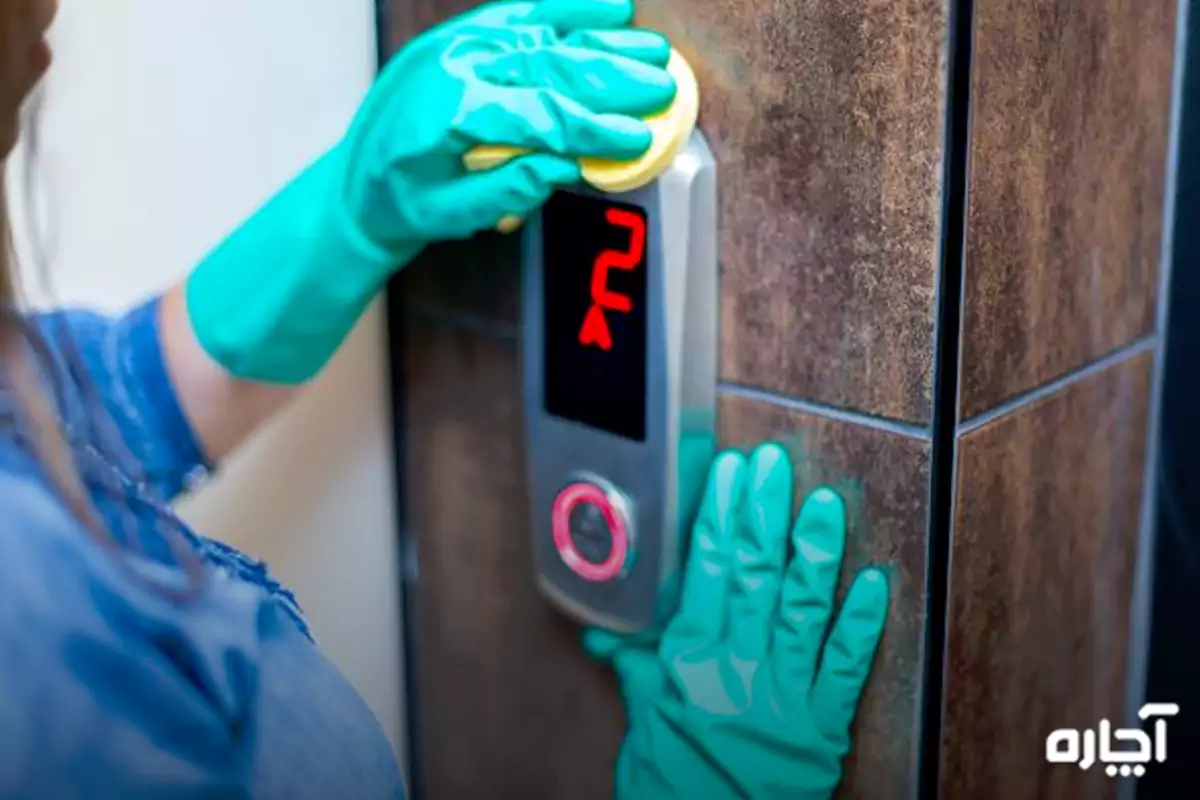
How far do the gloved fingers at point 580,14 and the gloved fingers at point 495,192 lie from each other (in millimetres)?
68

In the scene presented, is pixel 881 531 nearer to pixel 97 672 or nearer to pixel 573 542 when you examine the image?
pixel 573 542

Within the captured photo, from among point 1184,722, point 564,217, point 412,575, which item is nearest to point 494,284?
point 564,217

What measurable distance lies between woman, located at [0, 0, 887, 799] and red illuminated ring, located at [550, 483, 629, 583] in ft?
0.13

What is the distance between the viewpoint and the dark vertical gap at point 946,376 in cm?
62

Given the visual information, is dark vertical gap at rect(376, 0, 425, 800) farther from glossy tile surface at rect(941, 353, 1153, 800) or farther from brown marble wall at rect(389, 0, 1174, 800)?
glossy tile surface at rect(941, 353, 1153, 800)


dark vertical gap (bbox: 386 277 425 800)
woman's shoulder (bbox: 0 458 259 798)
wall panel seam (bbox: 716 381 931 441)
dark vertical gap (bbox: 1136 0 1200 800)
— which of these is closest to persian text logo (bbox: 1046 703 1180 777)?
dark vertical gap (bbox: 1136 0 1200 800)

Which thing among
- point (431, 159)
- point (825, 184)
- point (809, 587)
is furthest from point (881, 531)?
point (431, 159)

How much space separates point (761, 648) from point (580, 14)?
32 cm

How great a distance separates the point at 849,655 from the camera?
693 millimetres

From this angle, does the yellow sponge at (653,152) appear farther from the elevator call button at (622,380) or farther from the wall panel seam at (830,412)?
the wall panel seam at (830,412)

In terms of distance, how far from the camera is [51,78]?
573 mm

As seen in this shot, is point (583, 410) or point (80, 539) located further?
point (583, 410)

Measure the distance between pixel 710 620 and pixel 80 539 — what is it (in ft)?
1.10

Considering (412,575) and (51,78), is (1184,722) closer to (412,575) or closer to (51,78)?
(412,575)
